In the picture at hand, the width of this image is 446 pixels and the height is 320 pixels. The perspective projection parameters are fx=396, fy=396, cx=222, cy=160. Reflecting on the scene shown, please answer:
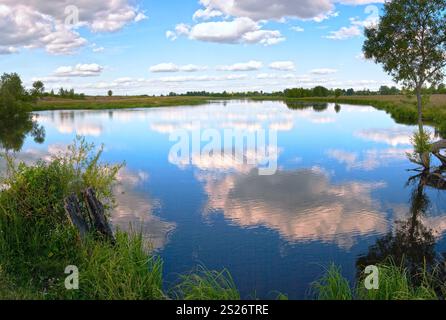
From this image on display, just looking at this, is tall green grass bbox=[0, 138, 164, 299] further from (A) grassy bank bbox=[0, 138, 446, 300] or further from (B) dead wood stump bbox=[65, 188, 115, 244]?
(B) dead wood stump bbox=[65, 188, 115, 244]

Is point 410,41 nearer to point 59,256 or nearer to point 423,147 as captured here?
point 423,147

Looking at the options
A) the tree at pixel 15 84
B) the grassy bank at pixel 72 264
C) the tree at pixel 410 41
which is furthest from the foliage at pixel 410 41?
the tree at pixel 15 84

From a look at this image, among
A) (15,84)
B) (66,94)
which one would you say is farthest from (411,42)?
(66,94)

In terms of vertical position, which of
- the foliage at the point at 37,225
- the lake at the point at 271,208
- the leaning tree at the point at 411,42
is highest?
the leaning tree at the point at 411,42

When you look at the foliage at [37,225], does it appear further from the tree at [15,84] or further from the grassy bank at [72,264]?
the tree at [15,84]

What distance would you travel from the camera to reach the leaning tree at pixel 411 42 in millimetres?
24500

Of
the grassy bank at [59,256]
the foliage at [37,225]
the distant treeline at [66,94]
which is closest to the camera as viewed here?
the grassy bank at [59,256]

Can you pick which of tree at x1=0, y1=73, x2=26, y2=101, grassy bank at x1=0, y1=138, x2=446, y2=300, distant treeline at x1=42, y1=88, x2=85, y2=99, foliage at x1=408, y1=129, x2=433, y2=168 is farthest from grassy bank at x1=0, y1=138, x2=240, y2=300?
distant treeline at x1=42, y1=88, x2=85, y2=99

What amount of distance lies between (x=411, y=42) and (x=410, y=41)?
121mm
